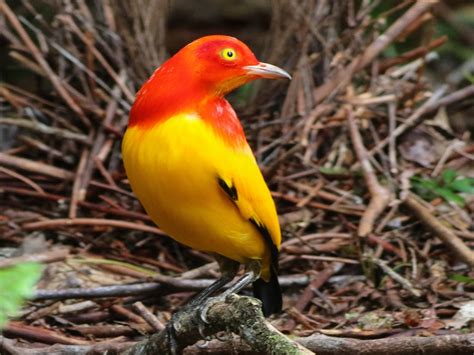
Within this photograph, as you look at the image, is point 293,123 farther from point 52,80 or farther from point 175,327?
point 175,327

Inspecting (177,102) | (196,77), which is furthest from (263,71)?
(177,102)

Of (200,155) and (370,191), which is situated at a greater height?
(200,155)

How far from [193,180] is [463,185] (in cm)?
230

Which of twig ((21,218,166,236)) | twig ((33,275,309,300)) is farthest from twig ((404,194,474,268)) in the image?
twig ((21,218,166,236))

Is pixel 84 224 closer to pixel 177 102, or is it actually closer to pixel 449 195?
pixel 177 102

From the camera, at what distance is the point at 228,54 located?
3.37 m

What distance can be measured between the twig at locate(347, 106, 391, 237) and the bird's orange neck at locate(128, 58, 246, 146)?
1507mm

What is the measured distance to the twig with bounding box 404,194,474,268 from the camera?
4418mm

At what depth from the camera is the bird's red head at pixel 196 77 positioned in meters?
3.26

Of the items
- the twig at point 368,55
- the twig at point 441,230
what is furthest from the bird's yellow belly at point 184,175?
the twig at point 368,55

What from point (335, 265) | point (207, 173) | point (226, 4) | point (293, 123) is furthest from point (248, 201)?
point (226, 4)

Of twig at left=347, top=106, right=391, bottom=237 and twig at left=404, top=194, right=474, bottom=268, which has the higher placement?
twig at left=347, top=106, right=391, bottom=237

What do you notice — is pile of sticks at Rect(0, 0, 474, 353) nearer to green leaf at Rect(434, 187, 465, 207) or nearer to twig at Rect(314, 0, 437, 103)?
twig at Rect(314, 0, 437, 103)

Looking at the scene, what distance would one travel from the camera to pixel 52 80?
17.3 feet
